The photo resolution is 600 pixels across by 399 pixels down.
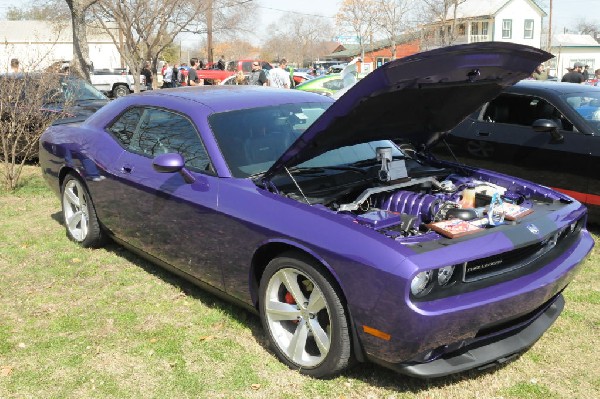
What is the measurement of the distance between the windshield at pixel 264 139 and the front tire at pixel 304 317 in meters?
0.78

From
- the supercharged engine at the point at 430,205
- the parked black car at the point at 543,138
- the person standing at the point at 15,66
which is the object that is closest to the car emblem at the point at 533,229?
the supercharged engine at the point at 430,205

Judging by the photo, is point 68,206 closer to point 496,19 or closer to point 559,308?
point 559,308

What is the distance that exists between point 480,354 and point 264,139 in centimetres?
201

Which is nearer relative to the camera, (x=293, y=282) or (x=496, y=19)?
(x=293, y=282)

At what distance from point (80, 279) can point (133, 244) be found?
23.6 inches

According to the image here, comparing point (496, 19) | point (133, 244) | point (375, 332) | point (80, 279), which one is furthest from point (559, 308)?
point (496, 19)

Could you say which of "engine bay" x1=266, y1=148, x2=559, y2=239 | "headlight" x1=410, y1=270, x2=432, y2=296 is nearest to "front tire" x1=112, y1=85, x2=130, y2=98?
"engine bay" x1=266, y1=148, x2=559, y2=239

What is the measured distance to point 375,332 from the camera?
9.60 ft

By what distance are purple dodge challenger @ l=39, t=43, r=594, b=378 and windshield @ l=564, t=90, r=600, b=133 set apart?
2.38m

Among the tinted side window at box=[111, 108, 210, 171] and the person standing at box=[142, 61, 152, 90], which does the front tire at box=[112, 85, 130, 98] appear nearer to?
the person standing at box=[142, 61, 152, 90]

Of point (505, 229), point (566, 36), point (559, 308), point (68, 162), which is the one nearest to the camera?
point (505, 229)

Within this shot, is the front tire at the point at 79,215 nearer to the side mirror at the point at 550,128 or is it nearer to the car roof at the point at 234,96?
the car roof at the point at 234,96

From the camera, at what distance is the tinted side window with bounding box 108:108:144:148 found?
4875 millimetres

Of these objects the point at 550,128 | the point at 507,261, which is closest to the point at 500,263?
the point at 507,261
